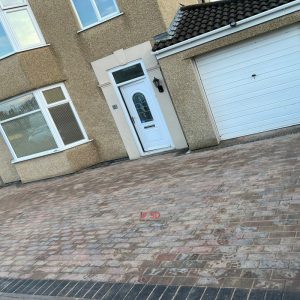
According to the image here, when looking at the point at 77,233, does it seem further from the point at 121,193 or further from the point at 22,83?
the point at 22,83

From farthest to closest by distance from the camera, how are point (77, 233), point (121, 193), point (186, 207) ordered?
point (121, 193), point (77, 233), point (186, 207)

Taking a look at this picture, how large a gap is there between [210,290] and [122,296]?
1.06m

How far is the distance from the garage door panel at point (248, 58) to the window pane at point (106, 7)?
3039mm

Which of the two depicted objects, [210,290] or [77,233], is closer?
[210,290]

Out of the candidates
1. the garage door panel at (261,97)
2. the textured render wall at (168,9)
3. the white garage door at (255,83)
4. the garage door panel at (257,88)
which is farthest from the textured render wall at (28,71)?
the garage door panel at (261,97)

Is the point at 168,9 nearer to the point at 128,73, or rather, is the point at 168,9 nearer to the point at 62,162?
the point at 128,73

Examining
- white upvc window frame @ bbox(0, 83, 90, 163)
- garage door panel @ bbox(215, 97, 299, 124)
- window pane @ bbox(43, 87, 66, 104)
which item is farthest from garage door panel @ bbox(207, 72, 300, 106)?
window pane @ bbox(43, 87, 66, 104)

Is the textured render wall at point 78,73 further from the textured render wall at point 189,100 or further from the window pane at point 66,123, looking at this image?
the textured render wall at point 189,100

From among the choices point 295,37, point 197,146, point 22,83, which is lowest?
point 197,146

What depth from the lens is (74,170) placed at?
12016mm

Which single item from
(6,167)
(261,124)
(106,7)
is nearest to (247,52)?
(261,124)

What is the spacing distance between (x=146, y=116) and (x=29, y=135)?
4.11 metres

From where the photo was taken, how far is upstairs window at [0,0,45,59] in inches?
433

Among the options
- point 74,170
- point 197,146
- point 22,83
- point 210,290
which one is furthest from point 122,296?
point 22,83
